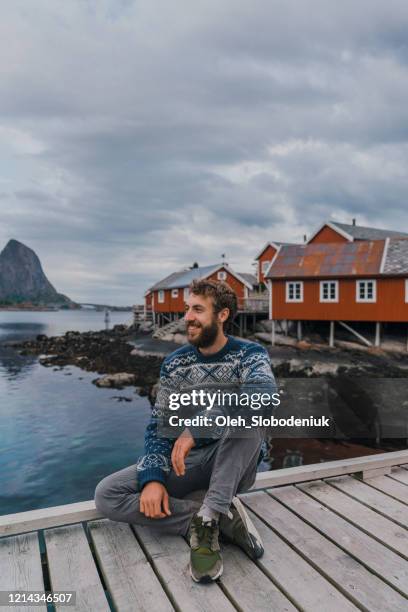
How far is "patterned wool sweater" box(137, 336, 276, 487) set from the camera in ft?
9.21

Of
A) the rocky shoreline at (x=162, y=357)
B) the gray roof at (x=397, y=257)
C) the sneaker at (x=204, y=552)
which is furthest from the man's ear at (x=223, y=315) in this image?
the gray roof at (x=397, y=257)

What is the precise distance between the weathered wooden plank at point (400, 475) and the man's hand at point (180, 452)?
2.31m

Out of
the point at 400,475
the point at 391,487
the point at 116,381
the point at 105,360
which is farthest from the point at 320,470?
the point at 105,360

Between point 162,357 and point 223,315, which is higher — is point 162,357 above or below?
below

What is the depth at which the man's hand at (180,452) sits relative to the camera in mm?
2695

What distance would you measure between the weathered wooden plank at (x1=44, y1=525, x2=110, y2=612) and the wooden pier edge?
3.4 inches

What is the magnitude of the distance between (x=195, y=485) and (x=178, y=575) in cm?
59

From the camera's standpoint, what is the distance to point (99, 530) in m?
2.92

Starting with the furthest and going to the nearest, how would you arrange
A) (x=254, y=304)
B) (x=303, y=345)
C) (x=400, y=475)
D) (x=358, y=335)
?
(x=254, y=304), (x=303, y=345), (x=358, y=335), (x=400, y=475)

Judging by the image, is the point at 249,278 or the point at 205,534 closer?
the point at 205,534

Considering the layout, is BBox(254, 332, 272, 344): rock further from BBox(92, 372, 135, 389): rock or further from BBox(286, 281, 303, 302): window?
BBox(92, 372, 135, 389): rock

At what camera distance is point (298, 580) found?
7.90 feet

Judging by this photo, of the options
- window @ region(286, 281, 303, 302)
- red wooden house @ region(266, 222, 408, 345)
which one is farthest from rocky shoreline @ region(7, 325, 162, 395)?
red wooden house @ region(266, 222, 408, 345)

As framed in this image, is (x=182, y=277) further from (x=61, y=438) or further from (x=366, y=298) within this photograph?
(x=61, y=438)
